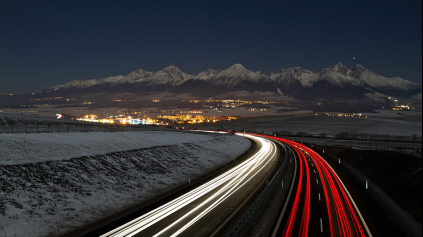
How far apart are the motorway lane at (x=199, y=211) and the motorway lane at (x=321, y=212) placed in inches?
178

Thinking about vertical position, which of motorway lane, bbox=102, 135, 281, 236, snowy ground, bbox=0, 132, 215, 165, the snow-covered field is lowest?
motorway lane, bbox=102, 135, 281, 236

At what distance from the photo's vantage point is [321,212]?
66.0ft

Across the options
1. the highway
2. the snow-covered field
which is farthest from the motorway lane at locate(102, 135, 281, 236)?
the snow-covered field

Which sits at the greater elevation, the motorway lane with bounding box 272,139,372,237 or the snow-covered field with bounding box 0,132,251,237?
the snow-covered field with bounding box 0,132,251,237

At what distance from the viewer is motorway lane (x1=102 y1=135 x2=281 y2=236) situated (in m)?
17.0

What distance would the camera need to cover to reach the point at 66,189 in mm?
21656

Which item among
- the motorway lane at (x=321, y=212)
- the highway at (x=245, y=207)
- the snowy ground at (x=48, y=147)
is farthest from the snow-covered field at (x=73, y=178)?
the motorway lane at (x=321, y=212)

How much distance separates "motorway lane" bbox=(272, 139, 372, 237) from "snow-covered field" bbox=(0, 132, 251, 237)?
13.5 metres

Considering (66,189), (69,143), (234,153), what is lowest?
(234,153)

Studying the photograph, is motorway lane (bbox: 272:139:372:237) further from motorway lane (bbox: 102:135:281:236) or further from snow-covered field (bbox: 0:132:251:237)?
snow-covered field (bbox: 0:132:251:237)

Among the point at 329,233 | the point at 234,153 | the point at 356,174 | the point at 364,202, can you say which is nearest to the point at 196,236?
the point at 329,233

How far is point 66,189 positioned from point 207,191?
12815mm

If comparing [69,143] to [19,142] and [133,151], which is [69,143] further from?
[133,151]

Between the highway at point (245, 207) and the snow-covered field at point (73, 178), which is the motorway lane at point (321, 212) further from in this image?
the snow-covered field at point (73, 178)
